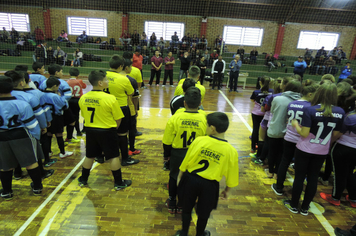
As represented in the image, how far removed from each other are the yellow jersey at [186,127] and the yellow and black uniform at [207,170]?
381mm

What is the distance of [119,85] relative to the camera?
10.4 ft

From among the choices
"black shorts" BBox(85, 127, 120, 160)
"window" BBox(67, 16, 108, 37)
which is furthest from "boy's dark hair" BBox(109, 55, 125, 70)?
"window" BBox(67, 16, 108, 37)

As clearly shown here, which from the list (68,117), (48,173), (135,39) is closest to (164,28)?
(135,39)

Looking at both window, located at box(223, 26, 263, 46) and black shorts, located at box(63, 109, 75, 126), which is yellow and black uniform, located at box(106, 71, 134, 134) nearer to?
black shorts, located at box(63, 109, 75, 126)

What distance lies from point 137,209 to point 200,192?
1.18 meters

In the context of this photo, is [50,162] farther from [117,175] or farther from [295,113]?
[295,113]

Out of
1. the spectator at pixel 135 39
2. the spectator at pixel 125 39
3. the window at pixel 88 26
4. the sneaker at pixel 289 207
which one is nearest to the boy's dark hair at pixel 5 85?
the sneaker at pixel 289 207

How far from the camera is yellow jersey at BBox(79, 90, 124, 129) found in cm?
260

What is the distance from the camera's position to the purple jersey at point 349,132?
2562 mm

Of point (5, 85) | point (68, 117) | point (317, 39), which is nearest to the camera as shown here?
point (5, 85)

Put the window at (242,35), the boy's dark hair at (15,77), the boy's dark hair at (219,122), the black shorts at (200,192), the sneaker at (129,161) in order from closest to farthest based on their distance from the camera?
the boy's dark hair at (219,122) → the black shorts at (200,192) → the boy's dark hair at (15,77) → the sneaker at (129,161) → the window at (242,35)

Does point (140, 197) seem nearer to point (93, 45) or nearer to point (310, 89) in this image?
point (310, 89)

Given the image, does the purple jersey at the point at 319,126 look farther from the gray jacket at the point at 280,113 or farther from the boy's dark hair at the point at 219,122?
the boy's dark hair at the point at 219,122

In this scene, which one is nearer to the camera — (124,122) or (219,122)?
(219,122)
